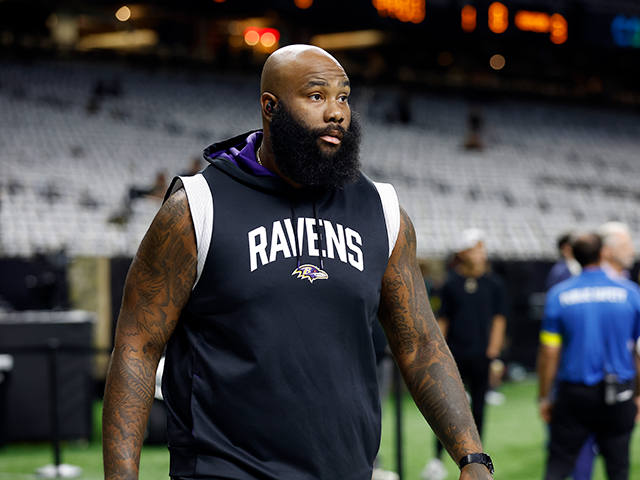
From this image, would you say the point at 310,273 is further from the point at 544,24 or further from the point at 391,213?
the point at 544,24

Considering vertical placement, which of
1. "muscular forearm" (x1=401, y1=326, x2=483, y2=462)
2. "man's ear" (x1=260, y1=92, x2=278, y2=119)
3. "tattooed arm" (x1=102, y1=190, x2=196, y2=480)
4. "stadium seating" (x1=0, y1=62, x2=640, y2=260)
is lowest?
"muscular forearm" (x1=401, y1=326, x2=483, y2=462)

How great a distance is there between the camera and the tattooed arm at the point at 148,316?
5.98ft

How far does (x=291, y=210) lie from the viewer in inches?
75.9

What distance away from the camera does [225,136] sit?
18.5 m

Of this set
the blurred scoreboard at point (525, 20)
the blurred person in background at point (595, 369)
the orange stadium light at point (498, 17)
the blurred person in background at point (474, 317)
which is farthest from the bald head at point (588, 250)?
the orange stadium light at point (498, 17)

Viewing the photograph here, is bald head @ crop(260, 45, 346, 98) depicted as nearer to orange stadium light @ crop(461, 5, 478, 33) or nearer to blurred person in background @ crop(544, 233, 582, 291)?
blurred person in background @ crop(544, 233, 582, 291)

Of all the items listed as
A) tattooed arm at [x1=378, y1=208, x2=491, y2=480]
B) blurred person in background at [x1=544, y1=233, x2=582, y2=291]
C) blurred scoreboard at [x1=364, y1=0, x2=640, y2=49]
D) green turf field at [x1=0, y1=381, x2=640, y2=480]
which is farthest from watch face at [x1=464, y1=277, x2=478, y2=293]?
blurred scoreboard at [x1=364, y1=0, x2=640, y2=49]

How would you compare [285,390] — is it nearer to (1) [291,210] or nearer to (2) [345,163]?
(1) [291,210]

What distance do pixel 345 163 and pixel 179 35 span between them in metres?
22.2

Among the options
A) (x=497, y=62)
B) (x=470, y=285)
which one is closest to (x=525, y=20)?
(x=497, y=62)

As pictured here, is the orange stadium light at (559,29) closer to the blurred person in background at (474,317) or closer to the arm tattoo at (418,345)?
the blurred person in background at (474,317)

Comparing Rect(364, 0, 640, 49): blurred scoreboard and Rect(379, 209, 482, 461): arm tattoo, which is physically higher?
Rect(364, 0, 640, 49): blurred scoreboard

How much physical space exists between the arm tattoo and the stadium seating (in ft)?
34.3

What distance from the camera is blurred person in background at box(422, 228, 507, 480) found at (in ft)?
21.8
